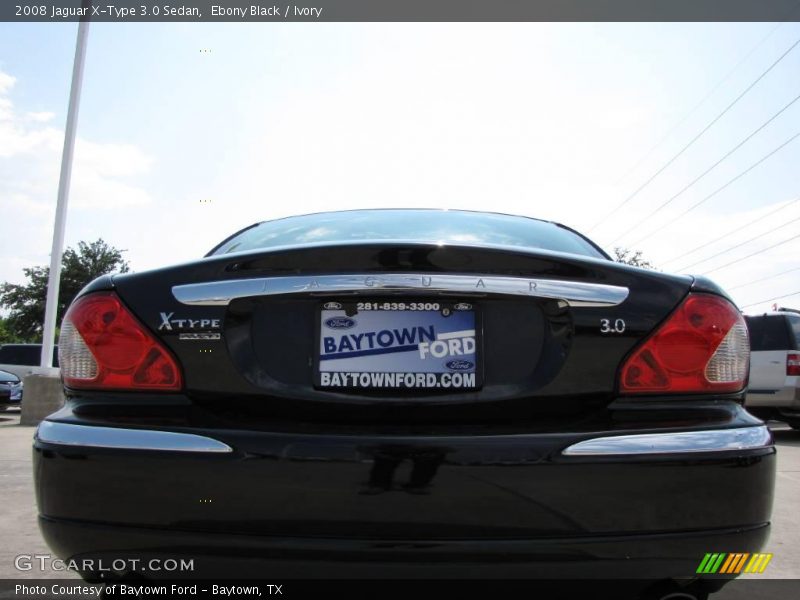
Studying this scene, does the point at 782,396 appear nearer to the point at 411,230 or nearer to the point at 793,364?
the point at 793,364

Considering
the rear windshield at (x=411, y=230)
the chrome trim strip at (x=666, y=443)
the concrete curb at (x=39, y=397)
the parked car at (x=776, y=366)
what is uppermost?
the rear windshield at (x=411, y=230)

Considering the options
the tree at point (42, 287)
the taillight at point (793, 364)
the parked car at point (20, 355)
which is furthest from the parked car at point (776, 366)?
the tree at point (42, 287)

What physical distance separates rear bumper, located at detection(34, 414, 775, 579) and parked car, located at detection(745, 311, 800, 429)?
845 centimetres

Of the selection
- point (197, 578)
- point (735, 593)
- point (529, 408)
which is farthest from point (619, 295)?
point (735, 593)

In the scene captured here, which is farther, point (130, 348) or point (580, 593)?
point (130, 348)

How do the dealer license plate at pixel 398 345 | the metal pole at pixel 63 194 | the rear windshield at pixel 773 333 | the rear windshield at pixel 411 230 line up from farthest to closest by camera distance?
the metal pole at pixel 63 194 < the rear windshield at pixel 773 333 < the rear windshield at pixel 411 230 < the dealer license plate at pixel 398 345

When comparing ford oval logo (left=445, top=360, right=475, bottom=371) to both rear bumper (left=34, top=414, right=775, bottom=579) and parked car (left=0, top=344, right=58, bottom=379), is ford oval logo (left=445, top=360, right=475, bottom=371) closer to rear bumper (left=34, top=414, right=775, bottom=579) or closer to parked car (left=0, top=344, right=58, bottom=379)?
rear bumper (left=34, top=414, right=775, bottom=579)

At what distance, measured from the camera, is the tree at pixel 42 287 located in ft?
121

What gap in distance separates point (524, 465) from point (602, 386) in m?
0.31

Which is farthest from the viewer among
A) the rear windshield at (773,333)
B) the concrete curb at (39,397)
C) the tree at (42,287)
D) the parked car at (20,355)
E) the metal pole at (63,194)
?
the tree at (42,287)

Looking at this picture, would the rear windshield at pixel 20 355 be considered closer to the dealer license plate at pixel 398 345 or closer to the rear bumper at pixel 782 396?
the rear bumper at pixel 782 396

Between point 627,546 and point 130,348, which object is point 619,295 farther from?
point 130,348

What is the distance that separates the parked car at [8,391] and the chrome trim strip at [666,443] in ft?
48.9

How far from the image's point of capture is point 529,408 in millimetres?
1574
